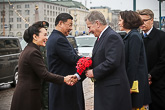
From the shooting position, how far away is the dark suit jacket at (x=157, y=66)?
16.8 ft

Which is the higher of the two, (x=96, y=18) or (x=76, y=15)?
(x=76, y=15)

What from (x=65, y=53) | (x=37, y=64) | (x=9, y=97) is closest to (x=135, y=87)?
(x=65, y=53)

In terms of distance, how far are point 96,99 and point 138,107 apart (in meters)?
0.75

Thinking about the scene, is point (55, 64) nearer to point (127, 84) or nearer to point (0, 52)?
point (127, 84)

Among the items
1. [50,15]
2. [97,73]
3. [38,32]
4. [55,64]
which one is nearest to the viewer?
[97,73]

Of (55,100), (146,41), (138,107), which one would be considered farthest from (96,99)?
(146,41)

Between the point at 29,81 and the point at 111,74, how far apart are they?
116cm

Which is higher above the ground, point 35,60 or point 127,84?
point 35,60

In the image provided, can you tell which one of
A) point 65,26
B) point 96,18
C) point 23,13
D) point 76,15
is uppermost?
point 23,13

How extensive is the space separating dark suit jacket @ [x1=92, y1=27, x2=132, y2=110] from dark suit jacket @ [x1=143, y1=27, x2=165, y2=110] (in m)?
1.15

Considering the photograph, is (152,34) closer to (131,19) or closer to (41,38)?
(131,19)

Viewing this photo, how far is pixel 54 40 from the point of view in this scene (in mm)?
5129

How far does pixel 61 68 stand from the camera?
5113 millimetres

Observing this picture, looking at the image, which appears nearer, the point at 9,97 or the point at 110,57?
the point at 110,57
